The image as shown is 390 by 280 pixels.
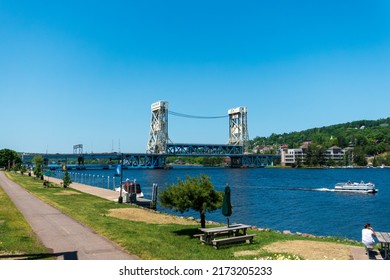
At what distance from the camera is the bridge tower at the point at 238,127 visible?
188 m

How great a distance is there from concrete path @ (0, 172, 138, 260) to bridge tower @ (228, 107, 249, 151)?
169986 millimetres

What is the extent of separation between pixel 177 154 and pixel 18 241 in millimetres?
150508

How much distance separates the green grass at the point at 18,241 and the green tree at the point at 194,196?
5.44m

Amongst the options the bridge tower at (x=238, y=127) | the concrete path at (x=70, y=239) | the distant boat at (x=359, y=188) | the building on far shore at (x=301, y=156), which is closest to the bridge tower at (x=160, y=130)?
the bridge tower at (x=238, y=127)

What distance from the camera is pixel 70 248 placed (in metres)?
12.9

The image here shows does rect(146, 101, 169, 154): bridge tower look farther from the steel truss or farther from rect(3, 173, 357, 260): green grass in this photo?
rect(3, 173, 357, 260): green grass

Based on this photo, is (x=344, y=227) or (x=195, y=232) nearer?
(x=195, y=232)

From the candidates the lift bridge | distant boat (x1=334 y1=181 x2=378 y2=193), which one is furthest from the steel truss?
distant boat (x1=334 y1=181 x2=378 y2=193)

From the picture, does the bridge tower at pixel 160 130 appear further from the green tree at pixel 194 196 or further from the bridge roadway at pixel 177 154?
the green tree at pixel 194 196

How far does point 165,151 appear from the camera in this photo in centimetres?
16300
